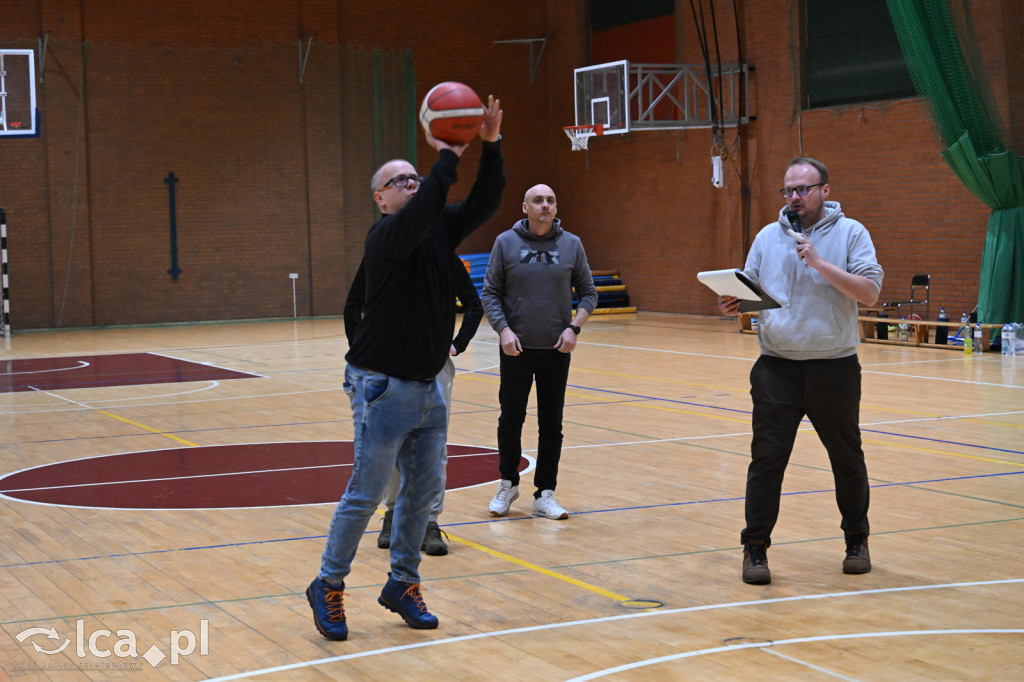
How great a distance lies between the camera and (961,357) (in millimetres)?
15391

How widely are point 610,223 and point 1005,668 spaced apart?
21101mm

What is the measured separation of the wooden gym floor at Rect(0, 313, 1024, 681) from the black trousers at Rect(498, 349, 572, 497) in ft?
1.45

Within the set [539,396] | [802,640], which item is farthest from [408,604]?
[539,396]

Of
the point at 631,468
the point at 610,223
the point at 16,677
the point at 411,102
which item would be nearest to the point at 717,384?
the point at 631,468

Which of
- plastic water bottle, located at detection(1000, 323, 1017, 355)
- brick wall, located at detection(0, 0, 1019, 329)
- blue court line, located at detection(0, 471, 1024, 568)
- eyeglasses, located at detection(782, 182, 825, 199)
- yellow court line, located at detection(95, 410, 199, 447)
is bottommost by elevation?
blue court line, located at detection(0, 471, 1024, 568)

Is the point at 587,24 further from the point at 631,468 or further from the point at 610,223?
the point at 631,468

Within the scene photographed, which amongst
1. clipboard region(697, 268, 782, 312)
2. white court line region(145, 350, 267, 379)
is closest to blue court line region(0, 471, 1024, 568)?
clipboard region(697, 268, 782, 312)

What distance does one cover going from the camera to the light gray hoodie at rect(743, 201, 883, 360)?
5453mm

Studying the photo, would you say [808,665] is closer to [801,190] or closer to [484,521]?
[801,190]

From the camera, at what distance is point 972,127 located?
15.6 m

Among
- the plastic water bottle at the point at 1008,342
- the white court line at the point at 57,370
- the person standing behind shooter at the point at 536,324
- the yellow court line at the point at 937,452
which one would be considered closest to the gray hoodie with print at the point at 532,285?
the person standing behind shooter at the point at 536,324

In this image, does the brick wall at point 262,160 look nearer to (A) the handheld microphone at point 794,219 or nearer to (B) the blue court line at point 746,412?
(B) the blue court line at point 746,412

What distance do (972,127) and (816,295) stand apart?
11.3 meters

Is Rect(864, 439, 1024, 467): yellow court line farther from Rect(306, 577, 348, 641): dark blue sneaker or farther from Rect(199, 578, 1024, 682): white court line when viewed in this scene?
Rect(306, 577, 348, 641): dark blue sneaker
